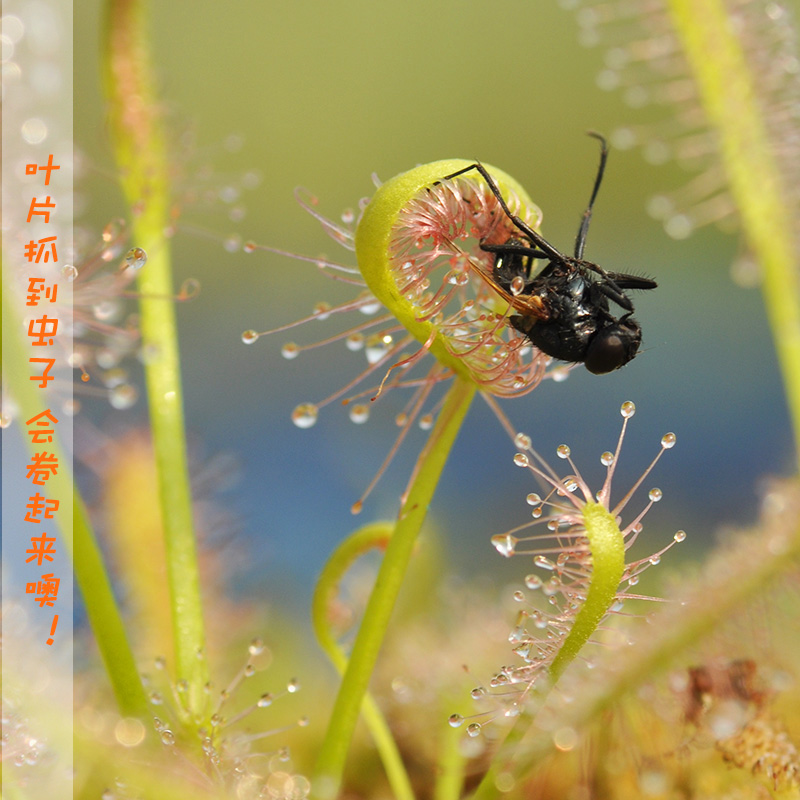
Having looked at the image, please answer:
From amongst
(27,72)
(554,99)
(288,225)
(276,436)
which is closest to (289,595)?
(276,436)

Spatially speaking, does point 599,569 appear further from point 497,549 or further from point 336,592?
point 336,592

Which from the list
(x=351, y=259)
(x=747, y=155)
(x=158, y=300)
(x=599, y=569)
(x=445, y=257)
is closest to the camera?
(x=599, y=569)

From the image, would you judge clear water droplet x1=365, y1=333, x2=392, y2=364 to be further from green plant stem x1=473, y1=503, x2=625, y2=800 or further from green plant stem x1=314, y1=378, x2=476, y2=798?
green plant stem x1=473, y1=503, x2=625, y2=800

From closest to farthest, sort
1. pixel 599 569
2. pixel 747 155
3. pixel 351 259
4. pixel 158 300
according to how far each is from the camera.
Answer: pixel 599 569 → pixel 158 300 → pixel 747 155 → pixel 351 259

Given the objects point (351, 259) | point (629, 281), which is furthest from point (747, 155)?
point (351, 259)

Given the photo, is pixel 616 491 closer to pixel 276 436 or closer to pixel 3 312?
pixel 276 436
